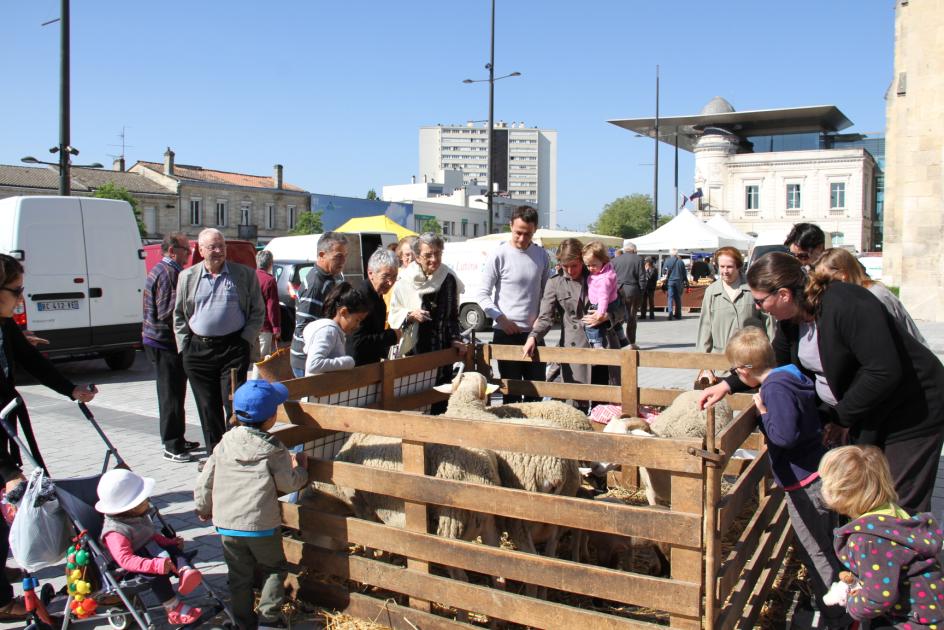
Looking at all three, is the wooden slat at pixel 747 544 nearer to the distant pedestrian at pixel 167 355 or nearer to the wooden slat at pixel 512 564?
the wooden slat at pixel 512 564

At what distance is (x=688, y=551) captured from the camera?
2.79m

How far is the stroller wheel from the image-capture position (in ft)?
11.5

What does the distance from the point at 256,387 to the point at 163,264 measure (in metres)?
4.23

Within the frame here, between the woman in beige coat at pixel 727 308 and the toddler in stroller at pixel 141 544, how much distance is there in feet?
14.4

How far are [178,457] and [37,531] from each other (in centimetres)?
333

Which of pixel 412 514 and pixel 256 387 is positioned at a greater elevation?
pixel 256 387

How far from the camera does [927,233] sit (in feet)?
57.2

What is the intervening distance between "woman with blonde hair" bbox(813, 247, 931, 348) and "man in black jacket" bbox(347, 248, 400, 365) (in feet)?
9.90

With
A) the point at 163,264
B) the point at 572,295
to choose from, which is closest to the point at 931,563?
the point at 572,295

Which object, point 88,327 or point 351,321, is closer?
point 351,321

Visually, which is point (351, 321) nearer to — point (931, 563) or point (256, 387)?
point (256, 387)

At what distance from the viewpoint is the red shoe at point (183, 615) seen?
132 inches

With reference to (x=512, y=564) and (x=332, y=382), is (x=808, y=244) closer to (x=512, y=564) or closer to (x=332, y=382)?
(x=332, y=382)

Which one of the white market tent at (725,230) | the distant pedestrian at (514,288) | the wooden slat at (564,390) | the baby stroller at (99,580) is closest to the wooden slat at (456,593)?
the baby stroller at (99,580)
